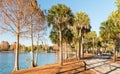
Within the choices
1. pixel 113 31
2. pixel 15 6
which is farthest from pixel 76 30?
pixel 15 6

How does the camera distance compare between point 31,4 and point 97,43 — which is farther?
point 97,43

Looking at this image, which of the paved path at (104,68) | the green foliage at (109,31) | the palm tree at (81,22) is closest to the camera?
the paved path at (104,68)

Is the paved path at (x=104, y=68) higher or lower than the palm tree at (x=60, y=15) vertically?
lower

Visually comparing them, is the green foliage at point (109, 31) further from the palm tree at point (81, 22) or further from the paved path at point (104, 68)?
the paved path at point (104, 68)

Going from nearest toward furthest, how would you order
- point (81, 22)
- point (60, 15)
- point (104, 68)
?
point (104, 68) < point (60, 15) < point (81, 22)

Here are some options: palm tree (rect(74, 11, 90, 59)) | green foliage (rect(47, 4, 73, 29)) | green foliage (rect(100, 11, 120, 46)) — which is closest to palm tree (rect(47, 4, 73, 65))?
green foliage (rect(47, 4, 73, 29))

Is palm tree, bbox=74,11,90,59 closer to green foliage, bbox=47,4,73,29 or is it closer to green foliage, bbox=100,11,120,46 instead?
green foliage, bbox=100,11,120,46

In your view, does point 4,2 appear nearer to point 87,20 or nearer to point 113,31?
point 113,31

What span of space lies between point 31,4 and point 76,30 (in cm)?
3002

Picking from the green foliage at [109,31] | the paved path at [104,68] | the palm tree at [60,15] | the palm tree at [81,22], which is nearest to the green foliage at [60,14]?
the palm tree at [60,15]

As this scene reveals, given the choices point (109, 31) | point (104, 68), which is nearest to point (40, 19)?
point (104, 68)

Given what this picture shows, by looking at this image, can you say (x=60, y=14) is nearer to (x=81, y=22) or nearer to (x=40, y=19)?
(x=40, y=19)

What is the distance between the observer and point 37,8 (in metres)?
32.5

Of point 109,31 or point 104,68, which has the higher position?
point 109,31
